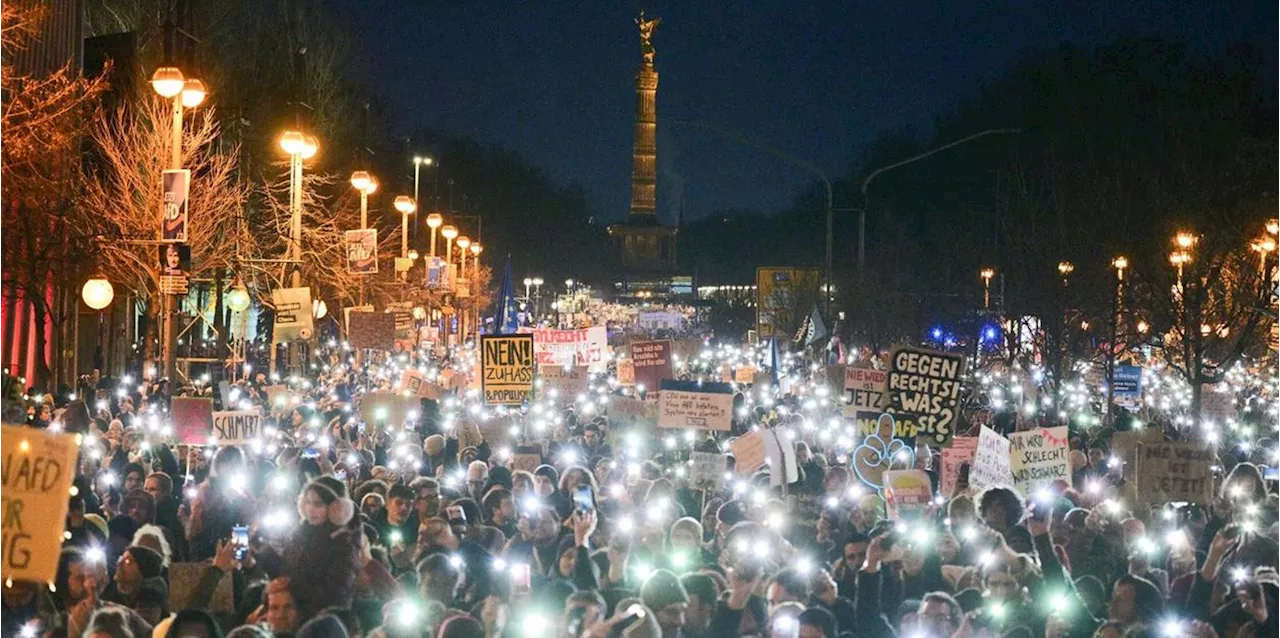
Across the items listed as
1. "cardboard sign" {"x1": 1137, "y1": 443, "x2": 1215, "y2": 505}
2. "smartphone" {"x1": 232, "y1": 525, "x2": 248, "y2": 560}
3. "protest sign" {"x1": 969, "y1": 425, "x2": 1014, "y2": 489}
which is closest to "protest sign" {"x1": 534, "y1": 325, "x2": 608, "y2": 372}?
"protest sign" {"x1": 969, "y1": 425, "x2": 1014, "y2": 489}

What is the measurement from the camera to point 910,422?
1524 centimetres

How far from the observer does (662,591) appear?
330 inches

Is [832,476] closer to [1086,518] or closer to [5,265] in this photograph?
[1086,518]

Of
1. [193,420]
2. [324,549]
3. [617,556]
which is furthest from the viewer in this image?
[193,420]

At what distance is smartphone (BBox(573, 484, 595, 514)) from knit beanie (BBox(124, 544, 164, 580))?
11.8 ft

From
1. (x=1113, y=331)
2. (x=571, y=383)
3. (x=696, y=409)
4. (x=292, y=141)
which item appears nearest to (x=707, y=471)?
(x=696, y=409)

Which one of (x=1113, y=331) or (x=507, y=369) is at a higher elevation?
(x=1113, y=331)

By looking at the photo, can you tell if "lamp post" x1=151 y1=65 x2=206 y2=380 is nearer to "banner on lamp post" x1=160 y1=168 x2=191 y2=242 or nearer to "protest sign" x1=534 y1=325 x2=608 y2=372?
"banner on lamp post" x1=160 y1=168 x2=191 y2=242

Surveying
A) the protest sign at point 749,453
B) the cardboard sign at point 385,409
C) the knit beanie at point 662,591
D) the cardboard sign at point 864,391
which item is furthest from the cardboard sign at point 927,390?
the cardboard sign at point 385,409

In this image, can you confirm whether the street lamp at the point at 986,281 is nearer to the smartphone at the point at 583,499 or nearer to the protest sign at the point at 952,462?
the protest sign at the point at 952,462

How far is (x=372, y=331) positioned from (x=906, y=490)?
46.8ft

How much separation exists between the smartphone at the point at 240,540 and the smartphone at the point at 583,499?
7.91 ft

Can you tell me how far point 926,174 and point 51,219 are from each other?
205 feet

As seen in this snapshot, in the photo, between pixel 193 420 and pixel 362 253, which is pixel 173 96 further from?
pixel 362 253
